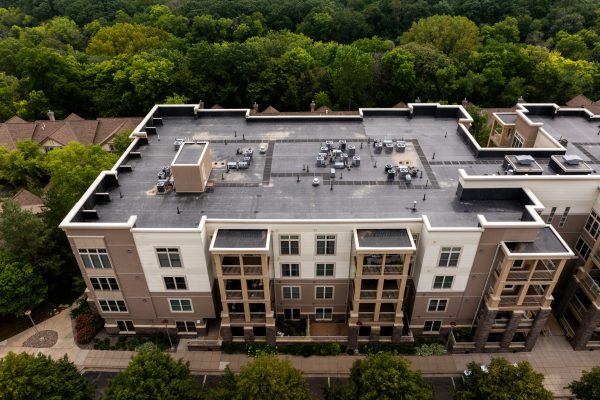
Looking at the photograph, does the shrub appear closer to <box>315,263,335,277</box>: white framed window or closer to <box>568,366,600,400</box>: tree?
<box>568,366,600,400</box>: tree

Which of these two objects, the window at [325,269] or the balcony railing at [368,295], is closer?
the balcony railing at [368,295]

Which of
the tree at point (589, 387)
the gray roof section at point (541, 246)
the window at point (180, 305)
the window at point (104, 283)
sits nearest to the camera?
the tree at point (589, 387)

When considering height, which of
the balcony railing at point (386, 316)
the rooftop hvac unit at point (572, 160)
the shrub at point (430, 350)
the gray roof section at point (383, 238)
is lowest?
the shrub at point (430, 350)

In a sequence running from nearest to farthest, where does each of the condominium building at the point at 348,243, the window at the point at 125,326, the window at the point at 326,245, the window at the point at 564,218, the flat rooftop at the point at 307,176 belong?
the condominium building at the point at 348,243, the window at the point at 326,245, the flat rooftop at the point at 307,176, the window at the point at 564,218, the window at the point at 125,326

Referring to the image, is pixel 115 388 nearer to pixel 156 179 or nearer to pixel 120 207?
pixel 120 207

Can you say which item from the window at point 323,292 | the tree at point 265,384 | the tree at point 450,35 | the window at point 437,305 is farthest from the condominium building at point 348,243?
the tree at point 450,35

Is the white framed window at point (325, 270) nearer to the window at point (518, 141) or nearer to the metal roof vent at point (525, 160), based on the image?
the metal roof vent at point (525, 160)

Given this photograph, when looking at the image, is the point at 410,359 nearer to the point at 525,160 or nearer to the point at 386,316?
the point at 386,316

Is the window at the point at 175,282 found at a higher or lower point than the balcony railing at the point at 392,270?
lower
